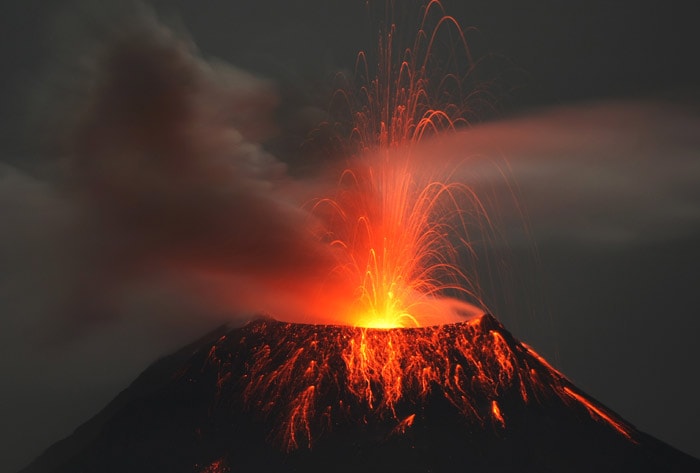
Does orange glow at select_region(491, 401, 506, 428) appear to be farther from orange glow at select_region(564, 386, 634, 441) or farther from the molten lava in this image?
orange glow at select_region(564, 386, 634, 441)

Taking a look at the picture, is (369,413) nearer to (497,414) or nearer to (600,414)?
(497,414)

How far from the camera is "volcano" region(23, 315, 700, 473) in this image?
108ft

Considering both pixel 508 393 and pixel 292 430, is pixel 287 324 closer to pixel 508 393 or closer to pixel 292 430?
pixel 292 430

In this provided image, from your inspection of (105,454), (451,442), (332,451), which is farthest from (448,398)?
(105,454)

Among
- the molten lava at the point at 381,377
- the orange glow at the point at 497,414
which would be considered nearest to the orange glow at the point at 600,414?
the molten lava at the point at 381,377

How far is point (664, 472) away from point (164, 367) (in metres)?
22.0

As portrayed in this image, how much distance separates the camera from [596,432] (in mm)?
35375

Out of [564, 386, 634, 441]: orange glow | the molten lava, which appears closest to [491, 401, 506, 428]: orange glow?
the molten lava

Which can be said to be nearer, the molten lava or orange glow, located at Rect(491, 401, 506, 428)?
orange glow, located at Rect(491, 401, 506, 428)

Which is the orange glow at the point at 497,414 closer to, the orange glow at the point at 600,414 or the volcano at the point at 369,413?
the volcano at the point at 369,413

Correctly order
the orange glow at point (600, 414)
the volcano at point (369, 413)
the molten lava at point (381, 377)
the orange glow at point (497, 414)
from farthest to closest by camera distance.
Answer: the orange glow at point (600, 414) → the molten lava at point (381, 377) → the orange glow at point (497, 414) → the volcano at point (369, 413)

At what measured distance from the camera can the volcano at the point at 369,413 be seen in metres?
32.8

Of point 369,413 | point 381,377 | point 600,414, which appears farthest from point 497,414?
point 600,414

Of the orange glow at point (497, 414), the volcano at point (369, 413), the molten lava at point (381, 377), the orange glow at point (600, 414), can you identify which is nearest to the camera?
the volcano at point (369, 413)
